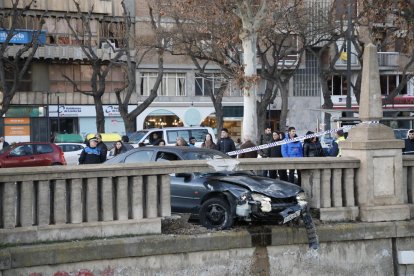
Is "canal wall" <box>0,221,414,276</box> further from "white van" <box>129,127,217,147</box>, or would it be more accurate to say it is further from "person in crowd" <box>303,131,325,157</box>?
"white van" <box>129,127,217,147</box>

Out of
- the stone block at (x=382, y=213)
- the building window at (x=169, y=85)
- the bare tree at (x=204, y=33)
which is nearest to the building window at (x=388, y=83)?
the building window at (x=169, y=85)

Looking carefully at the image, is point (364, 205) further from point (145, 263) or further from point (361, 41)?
point (361, 41)

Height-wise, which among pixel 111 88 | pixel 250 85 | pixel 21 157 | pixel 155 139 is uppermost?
pixel 111 88

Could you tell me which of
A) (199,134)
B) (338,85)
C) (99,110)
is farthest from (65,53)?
(338,85)

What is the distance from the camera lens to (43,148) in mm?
27031

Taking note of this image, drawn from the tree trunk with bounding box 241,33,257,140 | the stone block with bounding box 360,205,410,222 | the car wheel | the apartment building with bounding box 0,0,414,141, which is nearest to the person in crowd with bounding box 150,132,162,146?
the tree trunk with bounding box 241,33,257,140

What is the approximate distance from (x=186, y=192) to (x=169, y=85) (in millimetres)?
36740

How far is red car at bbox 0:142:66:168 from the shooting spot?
2592 cm

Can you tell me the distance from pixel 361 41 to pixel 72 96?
1874cm

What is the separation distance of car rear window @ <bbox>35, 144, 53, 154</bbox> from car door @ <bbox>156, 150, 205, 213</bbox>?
16854 mm

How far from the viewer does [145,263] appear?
8.88 meters

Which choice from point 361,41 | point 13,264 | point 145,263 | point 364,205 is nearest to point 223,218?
point 145,263

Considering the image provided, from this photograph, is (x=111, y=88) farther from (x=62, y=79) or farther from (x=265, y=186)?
(x=265, y=186)

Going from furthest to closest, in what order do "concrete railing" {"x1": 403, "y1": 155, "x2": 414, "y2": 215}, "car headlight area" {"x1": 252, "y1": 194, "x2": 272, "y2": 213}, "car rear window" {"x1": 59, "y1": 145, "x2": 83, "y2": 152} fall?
"car rear window" {"x1": 59, "y1": 145, "x2": 83, "y2": 152} → "concrete railing" {"x1": 403, "y1": 155, "x2": 414, "y2": 215} → "car headlight area" {"x1": 252, "y1": 194, "x2": 272, "y2": 213}
